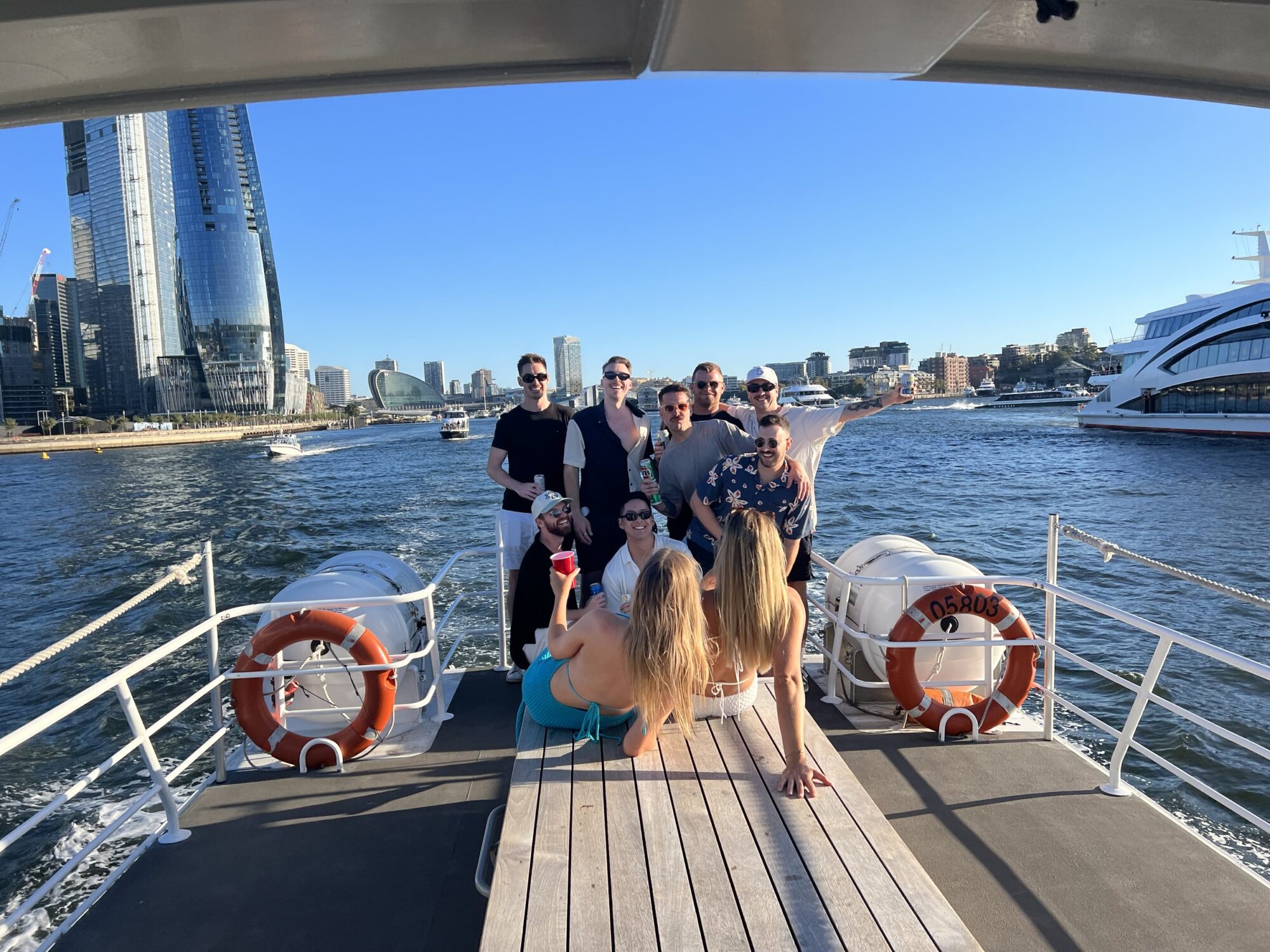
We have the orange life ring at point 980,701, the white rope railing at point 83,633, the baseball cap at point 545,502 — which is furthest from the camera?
the baseball cap at point 545,502

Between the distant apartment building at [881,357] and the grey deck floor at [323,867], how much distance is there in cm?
16725

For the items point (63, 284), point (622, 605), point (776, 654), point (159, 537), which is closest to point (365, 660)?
point (622, 605)

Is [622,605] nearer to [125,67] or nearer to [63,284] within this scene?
[125,67]

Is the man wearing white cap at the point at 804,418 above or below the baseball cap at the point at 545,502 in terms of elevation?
above

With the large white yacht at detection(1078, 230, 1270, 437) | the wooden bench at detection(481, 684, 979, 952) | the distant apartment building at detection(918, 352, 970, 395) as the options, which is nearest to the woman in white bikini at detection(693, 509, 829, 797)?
the wooden bench at detection(481, 684, 979, 952)

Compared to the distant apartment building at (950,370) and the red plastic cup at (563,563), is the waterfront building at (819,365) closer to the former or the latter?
the distant apartment building at (950,370)

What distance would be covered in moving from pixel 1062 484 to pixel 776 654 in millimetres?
25347

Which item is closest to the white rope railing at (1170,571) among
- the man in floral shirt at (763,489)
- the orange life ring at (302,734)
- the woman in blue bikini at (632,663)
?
the man in floral shirt at (763,489)

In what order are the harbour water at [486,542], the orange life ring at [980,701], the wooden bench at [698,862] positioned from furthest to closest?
the harbour water at [486,542], the orange life ring at [980,701], the wooden bench at [698,862]

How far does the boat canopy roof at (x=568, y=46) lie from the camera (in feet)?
4.49

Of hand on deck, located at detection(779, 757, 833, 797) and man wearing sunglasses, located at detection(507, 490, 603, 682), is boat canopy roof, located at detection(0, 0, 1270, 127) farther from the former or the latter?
man wearing sunglasses, located at detection(507, 490, 603, 682)

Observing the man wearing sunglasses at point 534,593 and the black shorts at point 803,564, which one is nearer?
the black shorts at point 803,564

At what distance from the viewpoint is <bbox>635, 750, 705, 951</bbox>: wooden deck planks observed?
5.40 feet

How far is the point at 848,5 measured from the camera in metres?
1.36
